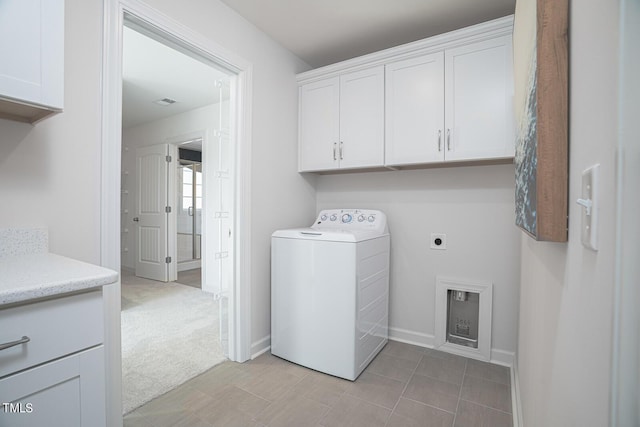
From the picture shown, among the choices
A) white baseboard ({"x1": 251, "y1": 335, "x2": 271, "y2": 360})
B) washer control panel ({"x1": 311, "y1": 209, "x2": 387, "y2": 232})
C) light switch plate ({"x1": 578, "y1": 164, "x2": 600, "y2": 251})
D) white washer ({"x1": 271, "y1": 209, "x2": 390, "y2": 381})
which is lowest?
white baseboard ({"x1": 251, "y1": 335, "x2": 271, "y2": 360})

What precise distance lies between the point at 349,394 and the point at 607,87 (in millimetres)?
1929

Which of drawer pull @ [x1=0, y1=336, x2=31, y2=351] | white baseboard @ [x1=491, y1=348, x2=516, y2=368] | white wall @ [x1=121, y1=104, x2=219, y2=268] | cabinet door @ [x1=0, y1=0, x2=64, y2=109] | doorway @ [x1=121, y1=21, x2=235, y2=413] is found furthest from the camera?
white wall @ [x1=121, y1=104, x2=219, y2=268]

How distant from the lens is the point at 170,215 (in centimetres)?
462

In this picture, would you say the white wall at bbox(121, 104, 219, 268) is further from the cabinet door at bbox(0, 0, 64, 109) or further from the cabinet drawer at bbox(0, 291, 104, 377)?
the cabinet drawer at bbox(0, 291, 104, 377)

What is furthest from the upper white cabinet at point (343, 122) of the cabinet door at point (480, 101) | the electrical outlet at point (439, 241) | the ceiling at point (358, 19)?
the electrical outlet at point (439, 241)

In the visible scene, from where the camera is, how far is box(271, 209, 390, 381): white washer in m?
Result: 1.97

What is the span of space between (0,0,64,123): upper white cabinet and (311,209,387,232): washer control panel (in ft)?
6.36

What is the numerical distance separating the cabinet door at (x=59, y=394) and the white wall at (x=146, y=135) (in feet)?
12.3

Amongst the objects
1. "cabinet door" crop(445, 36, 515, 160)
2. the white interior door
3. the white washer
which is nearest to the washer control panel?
the white washer

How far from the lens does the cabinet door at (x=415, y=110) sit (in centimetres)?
212

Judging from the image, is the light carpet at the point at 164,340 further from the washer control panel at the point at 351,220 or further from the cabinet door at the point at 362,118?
the cabinet door at the point at 362,118

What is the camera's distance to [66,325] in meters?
0.82

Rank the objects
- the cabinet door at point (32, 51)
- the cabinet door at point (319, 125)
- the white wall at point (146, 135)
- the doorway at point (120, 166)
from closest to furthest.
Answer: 1. the cabinet door at point (32, 51)
2. the doorway at point (120, 166)
3. the cabinet door at point (319, 125)
4. the white wall at point (146, 135)

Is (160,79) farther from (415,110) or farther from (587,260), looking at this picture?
(587,260)
